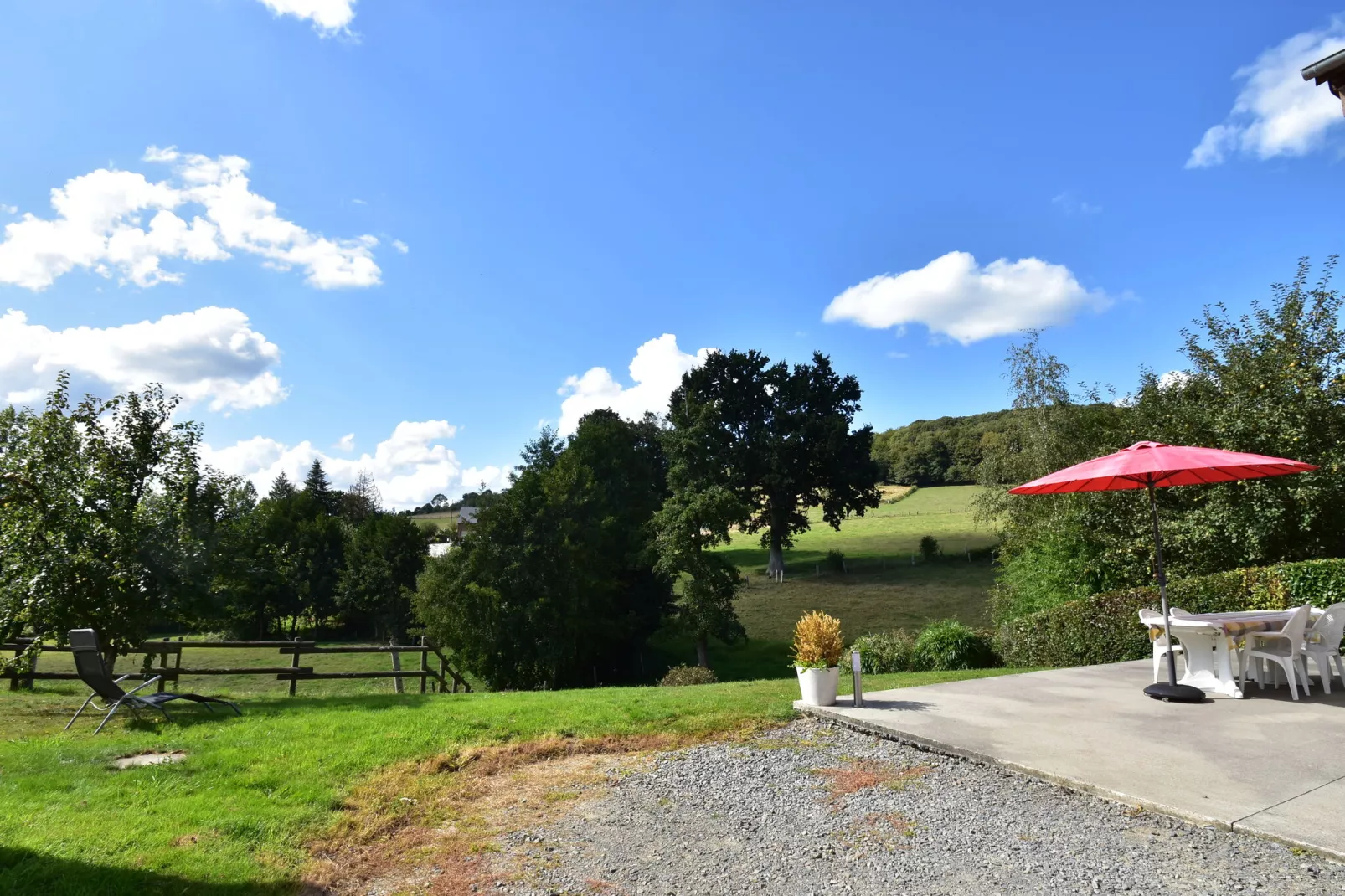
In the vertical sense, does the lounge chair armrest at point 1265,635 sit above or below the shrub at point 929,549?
below

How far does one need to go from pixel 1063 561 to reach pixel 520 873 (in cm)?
1651

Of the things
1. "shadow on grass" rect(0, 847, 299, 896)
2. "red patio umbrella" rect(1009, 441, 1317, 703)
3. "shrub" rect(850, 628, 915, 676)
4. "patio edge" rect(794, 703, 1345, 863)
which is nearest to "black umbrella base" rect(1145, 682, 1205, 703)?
"red patio umbrella" rect(1009, 441, 1317, 703)

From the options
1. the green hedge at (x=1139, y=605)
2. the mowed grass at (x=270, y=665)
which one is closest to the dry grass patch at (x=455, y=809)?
the green hedge at (x=1139, y=605)

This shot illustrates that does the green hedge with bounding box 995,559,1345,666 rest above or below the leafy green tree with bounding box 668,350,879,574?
below

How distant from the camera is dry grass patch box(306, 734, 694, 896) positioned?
3.97m

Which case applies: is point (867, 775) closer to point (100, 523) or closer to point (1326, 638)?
point (1326, 638)

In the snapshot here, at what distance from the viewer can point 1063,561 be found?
17141 millimetres

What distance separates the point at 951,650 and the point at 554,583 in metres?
15.3

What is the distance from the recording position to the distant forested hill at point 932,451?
204 feet

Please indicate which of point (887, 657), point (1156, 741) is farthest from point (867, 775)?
point (887, 657)

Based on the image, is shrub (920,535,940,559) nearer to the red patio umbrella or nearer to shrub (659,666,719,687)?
shrub (659,666,719,687)

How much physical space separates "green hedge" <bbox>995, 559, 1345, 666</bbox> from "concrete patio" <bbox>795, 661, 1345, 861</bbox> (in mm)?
3105

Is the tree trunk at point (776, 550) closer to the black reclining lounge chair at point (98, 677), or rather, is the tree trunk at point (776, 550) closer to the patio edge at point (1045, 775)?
the patio edge at point (1045, 775)

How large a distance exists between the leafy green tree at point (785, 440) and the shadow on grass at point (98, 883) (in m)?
33.1
